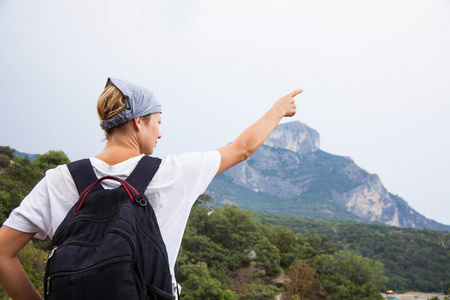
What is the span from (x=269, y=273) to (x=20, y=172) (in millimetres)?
14545

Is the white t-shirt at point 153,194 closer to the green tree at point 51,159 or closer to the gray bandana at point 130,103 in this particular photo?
the gray bandana at point 130,103

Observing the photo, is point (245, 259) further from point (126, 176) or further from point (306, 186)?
point (306, 186)

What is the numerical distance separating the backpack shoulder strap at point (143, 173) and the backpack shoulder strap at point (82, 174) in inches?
4.9

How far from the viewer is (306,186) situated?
4599 inches

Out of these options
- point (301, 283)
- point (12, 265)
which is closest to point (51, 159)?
point (301, 283)

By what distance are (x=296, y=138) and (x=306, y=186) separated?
1031 inches

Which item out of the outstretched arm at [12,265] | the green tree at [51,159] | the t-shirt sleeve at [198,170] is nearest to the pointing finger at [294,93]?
the t-shirt sleeve at [198,170]

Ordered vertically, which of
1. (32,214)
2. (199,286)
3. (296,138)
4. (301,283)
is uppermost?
(296,138)

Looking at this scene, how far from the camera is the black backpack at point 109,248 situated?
31.8 inches

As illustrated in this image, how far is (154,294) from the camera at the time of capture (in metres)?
0.89

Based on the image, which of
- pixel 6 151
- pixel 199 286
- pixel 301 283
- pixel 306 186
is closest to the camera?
pixel 199 286

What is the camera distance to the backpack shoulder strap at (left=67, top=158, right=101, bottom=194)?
983mm

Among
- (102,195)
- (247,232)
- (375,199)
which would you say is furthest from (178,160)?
(375,199)

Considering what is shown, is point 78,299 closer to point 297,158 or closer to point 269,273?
point 269,273
